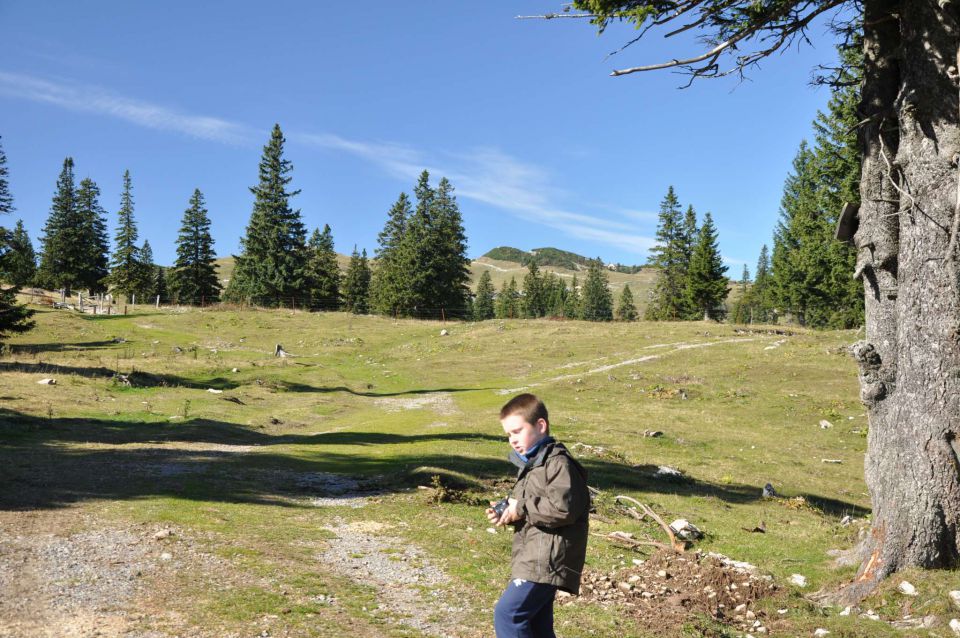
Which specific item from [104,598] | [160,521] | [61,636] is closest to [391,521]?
[160,521]

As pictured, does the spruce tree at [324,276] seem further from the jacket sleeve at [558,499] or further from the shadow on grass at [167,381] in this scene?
the jacket sleeve at [558,499]

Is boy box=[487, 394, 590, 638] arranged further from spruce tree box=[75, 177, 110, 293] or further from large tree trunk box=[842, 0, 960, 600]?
spruce tree box=[75, 177, 110, 293]

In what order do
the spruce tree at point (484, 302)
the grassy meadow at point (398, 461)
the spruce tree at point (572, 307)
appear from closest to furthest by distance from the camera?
1. the grassy meadow at point (398, 461)
2. the spruce tree at point (484, 302)
3. the spruce tree at point (572, 307)

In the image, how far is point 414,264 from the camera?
7981 centimetres

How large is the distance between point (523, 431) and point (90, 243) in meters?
98.7

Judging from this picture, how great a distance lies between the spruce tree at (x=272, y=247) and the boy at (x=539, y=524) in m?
74.8

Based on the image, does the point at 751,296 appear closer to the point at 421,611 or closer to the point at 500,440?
the point at 500,440

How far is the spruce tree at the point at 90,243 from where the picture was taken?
3371 inches

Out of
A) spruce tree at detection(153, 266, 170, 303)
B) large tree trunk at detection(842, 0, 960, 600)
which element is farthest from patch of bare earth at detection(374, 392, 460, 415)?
spruce tree at detection(153, 266, 170, 303)

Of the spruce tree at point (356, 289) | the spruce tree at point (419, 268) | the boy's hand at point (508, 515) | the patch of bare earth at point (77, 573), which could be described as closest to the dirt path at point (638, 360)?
the patch of bare earth at point (77, 573)

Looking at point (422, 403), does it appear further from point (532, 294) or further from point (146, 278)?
point (532, 294)

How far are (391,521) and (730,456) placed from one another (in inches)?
585

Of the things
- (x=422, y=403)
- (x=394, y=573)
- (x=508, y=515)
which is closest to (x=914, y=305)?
(x=508, y=515)

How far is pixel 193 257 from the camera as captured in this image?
84.6 metres
